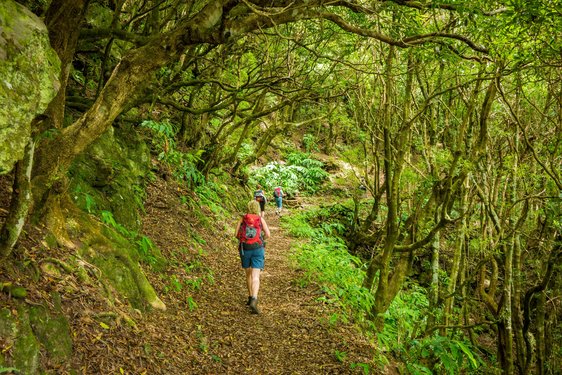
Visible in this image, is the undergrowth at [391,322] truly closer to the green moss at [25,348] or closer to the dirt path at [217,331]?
the dirt path at [217,331]

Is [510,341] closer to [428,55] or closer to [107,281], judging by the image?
[428,55]

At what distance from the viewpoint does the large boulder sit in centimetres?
271

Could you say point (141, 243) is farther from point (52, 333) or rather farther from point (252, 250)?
point (52, 333)

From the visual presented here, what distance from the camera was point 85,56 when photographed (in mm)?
7938

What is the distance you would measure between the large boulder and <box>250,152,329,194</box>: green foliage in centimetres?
1715

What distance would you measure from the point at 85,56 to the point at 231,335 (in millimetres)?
6309

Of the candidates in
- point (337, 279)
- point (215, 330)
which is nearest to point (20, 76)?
point (215, 330)

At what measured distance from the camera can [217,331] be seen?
558 cm

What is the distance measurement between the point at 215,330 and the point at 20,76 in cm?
410

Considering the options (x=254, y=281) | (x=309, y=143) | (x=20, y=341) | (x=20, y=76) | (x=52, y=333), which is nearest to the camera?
(x=20, y=341)

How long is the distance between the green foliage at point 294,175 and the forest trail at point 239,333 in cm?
1270

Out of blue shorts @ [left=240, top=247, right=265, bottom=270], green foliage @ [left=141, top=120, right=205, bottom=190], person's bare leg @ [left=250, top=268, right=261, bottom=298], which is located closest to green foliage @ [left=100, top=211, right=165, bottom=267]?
blue shorts @ [left=240, top=247, right=265, bottom=270]

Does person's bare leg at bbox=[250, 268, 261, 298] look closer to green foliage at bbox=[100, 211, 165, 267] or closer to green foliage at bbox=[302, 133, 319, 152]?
green foliage at bbox=[100, 211, 165, 267]

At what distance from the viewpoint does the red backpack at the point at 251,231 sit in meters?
6.62
